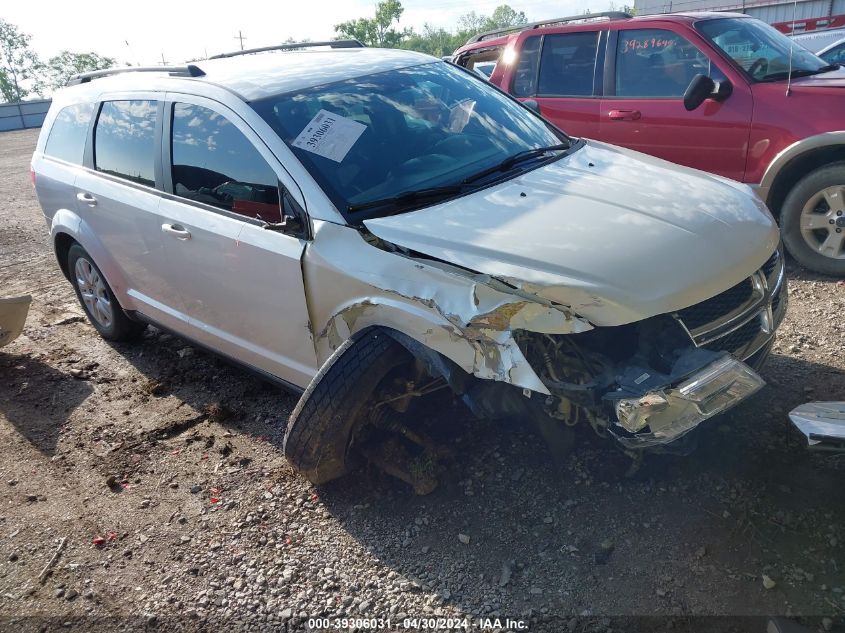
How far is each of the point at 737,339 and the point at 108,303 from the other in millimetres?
4147

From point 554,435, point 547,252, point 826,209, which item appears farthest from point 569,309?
point 826,209

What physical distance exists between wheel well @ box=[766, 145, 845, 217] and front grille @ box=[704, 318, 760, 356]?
278cm

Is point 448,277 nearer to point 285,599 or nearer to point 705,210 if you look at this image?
point 705,210

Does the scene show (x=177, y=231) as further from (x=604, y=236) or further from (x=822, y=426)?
(x=822, y=426)

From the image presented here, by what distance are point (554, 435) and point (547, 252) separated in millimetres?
765

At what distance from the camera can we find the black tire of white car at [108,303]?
16.0 feet

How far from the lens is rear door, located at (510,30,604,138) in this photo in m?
5.98

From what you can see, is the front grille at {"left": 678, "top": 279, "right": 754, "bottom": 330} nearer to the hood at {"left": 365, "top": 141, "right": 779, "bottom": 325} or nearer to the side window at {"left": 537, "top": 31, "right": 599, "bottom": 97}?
the hood at {"left": 365, "top": 141, "right": 779, "bottom": 325}

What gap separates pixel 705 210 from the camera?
289 centimetres

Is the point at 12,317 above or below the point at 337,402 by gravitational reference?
below

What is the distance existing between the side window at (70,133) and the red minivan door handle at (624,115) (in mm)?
4030

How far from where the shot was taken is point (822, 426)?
7.68ft

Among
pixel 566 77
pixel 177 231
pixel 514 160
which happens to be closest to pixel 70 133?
pixel 177 231

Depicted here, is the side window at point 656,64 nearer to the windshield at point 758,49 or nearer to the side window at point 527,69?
the windshield at point 758,49
